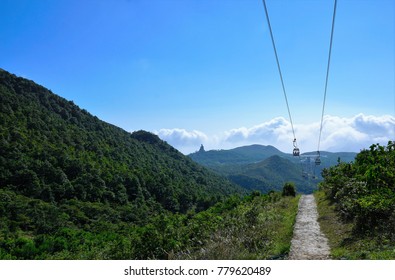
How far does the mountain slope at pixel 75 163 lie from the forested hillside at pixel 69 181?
21cm

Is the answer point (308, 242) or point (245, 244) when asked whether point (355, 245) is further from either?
point (245, 244)

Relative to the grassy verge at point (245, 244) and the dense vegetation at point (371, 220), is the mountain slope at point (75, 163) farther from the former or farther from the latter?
the dense vegetation at point (371, 220)

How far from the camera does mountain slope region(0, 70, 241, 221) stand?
66.1 metres

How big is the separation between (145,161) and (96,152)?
2028 cm

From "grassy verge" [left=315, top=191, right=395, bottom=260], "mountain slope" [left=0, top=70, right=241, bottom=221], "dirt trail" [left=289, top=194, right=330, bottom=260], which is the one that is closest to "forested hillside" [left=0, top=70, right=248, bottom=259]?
"mountain slope" [left=0, top=70, right=241, bottom=221]

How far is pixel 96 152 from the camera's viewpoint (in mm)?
93062

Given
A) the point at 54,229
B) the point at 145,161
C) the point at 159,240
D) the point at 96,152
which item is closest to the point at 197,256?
the point at 159,240

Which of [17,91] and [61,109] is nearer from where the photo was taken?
[17,91]

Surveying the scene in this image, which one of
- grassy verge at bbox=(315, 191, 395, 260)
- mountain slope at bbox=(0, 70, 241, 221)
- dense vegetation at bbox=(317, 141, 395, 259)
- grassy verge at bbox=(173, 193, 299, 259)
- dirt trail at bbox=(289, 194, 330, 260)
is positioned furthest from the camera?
mountain slope at bbox=(0, 70, 241, 221)

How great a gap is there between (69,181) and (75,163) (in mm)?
6022

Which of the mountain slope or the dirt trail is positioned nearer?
the dirt trail

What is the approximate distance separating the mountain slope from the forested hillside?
211mm

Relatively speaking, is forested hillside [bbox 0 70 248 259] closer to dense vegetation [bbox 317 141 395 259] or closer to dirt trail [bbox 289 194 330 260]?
dirt trail [bbox 289 194 330 260]

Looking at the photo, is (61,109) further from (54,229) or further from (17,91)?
(54,229)
